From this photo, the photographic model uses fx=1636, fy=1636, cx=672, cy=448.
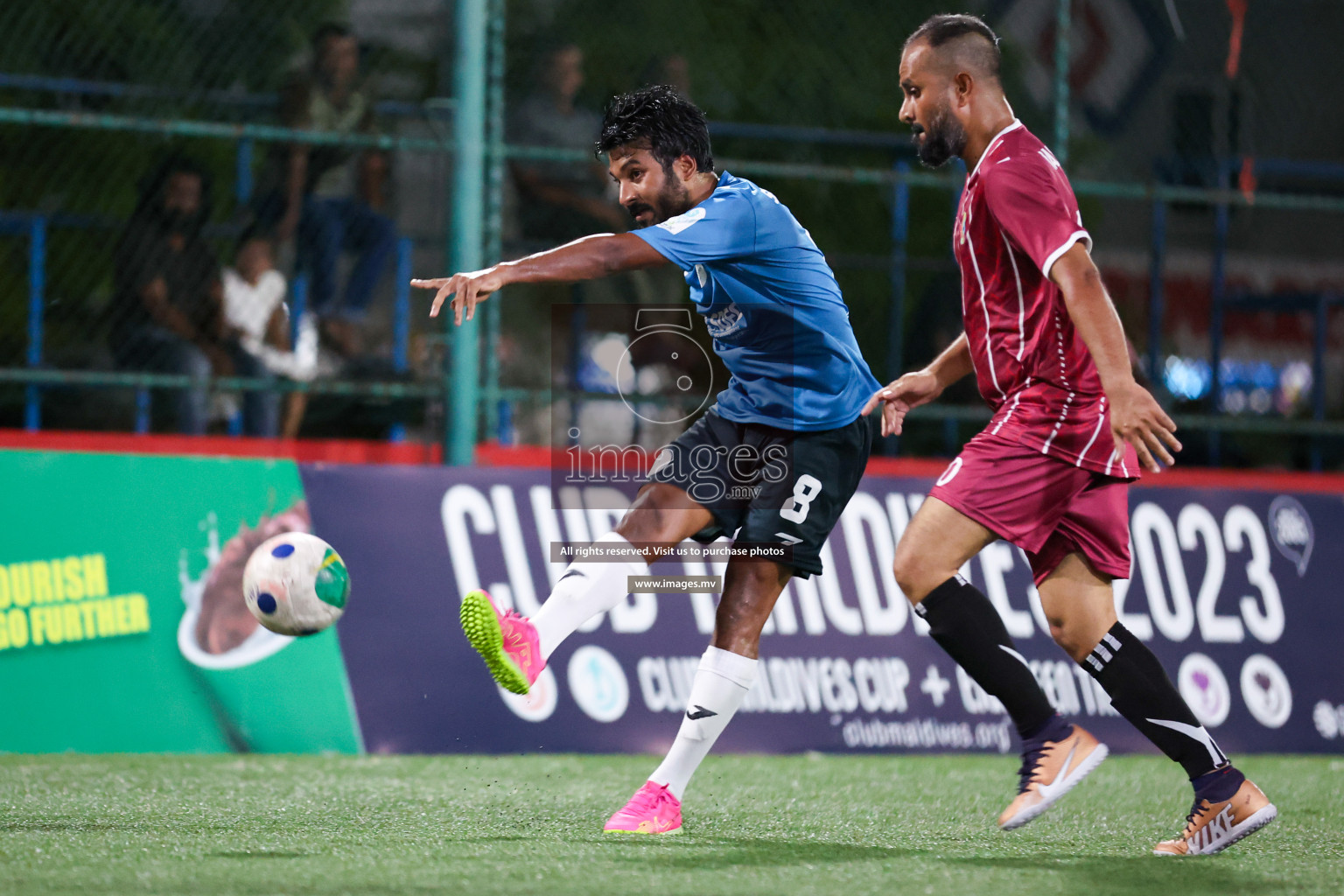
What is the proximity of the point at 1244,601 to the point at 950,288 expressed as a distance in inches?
104

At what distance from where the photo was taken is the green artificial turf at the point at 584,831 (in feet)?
11.8

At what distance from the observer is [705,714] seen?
453cm

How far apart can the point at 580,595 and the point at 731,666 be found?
1.63ft

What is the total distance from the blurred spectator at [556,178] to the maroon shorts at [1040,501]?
4334mm

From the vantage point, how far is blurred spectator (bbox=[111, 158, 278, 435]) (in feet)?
25.0

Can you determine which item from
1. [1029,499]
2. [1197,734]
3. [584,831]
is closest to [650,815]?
[584,831]

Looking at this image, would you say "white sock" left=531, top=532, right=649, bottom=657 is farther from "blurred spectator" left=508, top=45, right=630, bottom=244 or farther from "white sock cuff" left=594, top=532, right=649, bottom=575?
"blurred spectator" left=508, top=45, right=630, bottom=244

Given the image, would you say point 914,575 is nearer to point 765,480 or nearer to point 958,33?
point 765,480

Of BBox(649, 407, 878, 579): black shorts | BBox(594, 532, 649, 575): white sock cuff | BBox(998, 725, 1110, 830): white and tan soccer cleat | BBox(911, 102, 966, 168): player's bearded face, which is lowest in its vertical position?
BBox(998, 725, 1110, 830): white and tan soccer cleat

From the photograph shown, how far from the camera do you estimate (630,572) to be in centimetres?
451

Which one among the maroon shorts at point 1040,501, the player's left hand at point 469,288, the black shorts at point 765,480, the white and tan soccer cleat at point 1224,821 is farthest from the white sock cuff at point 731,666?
the player's left hand at point 469,288

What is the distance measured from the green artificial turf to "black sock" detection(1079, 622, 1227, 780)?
0.90 ft

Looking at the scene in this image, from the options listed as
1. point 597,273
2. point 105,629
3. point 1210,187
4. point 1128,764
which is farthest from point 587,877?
point 1210,187

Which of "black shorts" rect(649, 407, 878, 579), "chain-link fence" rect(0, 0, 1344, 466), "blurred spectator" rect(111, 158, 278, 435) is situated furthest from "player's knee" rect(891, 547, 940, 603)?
"blurred spectator" rect(111, 158, 278, 435)
